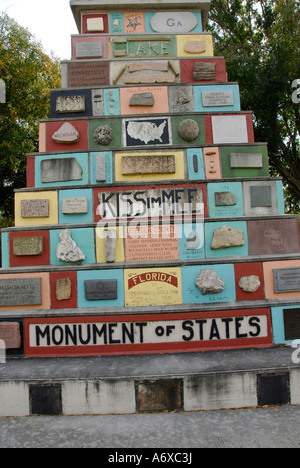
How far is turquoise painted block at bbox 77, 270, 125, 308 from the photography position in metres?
5.82

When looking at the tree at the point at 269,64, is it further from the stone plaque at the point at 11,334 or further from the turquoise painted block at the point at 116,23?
the stone plaque at the point at 11,334

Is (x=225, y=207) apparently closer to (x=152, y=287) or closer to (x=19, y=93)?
(x=152, y=287)

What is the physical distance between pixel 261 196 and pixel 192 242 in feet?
5.07

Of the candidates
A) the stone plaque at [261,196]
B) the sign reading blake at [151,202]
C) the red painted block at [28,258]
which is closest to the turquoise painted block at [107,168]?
the sign reading blake at [151,202]

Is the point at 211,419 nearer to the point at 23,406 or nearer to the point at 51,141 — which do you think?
the point at 23,406

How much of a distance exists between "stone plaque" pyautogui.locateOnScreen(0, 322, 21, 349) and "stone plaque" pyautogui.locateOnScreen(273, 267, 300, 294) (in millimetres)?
4349

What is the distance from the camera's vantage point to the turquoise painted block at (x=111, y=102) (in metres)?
6.78

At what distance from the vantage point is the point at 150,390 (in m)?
4.62

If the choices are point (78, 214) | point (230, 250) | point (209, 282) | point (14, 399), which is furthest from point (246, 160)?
point (14, 399)

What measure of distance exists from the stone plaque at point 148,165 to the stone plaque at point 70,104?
145 cm

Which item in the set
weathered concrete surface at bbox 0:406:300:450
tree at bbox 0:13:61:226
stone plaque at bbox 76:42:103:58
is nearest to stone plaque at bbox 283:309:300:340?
weathered concrete surface at bbox 0:406:300:450

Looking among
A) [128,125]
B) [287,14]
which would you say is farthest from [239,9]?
[128,125]

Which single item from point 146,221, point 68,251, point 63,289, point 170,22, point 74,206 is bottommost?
point 63,289

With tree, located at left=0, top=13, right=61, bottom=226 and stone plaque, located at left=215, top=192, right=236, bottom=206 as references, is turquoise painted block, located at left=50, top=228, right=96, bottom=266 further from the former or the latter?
tree, located at left=0, top=13, right=61, bottom=226
